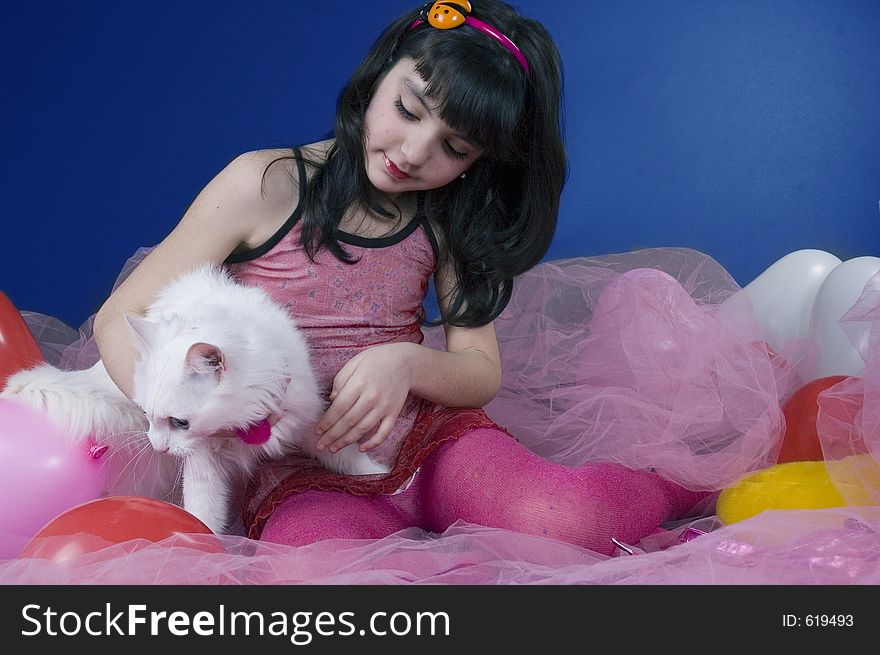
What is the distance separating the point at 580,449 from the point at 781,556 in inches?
17.0

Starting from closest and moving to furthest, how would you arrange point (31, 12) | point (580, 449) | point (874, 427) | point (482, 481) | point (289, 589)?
point (289, 589) → point (874, 427) → point (482, 481) → point (580, 449) → point (31, 12)

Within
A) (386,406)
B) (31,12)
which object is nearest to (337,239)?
(386,406)

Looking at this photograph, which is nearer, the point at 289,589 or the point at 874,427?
the point at 289,589

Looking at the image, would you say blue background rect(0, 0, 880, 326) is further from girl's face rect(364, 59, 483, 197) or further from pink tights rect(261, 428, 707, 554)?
pink tights rect(261, 428, 707, 554)

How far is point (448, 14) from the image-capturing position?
120 centimetres

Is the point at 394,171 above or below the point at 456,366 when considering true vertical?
above

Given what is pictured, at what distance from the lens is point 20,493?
3.61 ft

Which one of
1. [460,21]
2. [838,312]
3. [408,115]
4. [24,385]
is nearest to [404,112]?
[408,115]

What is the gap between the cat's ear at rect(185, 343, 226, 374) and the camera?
0.94 meters

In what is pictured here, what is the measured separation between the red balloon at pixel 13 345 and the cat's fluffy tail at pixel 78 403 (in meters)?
0.07

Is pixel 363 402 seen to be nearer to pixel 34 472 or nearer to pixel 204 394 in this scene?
pixel 204 394

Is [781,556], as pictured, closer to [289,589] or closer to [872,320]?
[872,320]

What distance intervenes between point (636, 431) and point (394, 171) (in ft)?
1.59

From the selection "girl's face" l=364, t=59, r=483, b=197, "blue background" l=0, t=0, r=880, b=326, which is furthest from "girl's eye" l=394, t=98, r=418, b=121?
"blue background" l=0, t=0, r=880, b=326
